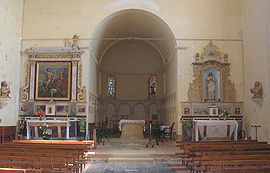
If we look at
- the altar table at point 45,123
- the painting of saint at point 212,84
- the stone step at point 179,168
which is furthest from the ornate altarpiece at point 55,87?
the stone step at point 179,168

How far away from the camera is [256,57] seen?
Answer: 53.0ft

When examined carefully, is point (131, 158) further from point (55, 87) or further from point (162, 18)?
point (162, 18)

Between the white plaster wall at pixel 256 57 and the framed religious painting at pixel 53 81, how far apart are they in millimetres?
9974

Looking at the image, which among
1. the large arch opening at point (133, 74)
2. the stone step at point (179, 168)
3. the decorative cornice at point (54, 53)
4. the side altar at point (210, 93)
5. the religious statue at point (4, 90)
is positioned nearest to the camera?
the stone step at point (179, 168)

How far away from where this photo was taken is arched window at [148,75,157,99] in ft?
87.7

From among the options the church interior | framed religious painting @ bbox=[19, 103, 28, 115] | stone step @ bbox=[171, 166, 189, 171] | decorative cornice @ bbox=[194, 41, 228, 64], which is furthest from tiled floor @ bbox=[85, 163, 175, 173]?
decorative cornice @ bbox=[194, 41, 228, 64]

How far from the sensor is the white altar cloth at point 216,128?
631 inches

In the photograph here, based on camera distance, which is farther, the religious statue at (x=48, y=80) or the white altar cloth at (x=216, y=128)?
the religious statue at (x=48, y=80)

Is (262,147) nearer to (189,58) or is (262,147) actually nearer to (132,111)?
(189,58)

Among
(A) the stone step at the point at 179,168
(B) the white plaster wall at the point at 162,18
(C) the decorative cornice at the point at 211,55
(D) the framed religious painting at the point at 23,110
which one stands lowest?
(A) the stone step at the point at 179,168

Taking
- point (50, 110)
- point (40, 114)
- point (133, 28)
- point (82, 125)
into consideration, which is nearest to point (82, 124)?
Result: point (82, 125)

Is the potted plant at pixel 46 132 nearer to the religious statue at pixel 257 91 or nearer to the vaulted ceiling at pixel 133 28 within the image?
the vaulted ceiling at pixel 133 28

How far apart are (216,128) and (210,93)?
243 centimetres

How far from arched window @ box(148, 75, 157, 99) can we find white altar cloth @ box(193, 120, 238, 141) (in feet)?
35.0
